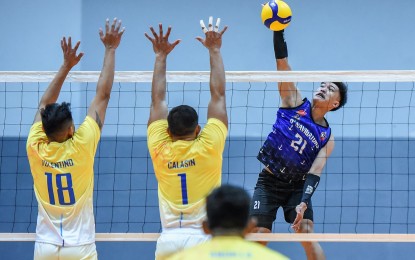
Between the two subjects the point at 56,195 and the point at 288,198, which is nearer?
the point at 56,195

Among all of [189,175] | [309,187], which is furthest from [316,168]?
[189,175]

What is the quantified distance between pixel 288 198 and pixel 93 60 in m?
3.94

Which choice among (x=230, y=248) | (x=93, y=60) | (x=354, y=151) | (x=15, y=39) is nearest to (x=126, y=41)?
(x=93, y=60)

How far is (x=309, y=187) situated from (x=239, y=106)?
2.80 metres

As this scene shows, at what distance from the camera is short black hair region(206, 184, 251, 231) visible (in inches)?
127

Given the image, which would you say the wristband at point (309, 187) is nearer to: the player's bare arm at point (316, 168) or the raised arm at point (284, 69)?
the player's bare arm at point (316, 168)

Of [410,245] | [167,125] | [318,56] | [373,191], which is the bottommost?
[410,245]

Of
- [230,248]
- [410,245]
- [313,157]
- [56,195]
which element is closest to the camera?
[230,248]

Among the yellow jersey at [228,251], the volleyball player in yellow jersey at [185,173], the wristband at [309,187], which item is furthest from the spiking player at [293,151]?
the yellow jersey at [228,251]

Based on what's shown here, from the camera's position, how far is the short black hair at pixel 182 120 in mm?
5062

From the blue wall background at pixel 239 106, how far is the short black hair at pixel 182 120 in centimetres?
425

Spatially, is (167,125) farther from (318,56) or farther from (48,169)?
(318,56)

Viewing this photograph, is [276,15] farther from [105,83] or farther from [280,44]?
[105,83]

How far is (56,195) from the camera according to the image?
5.26 meters
